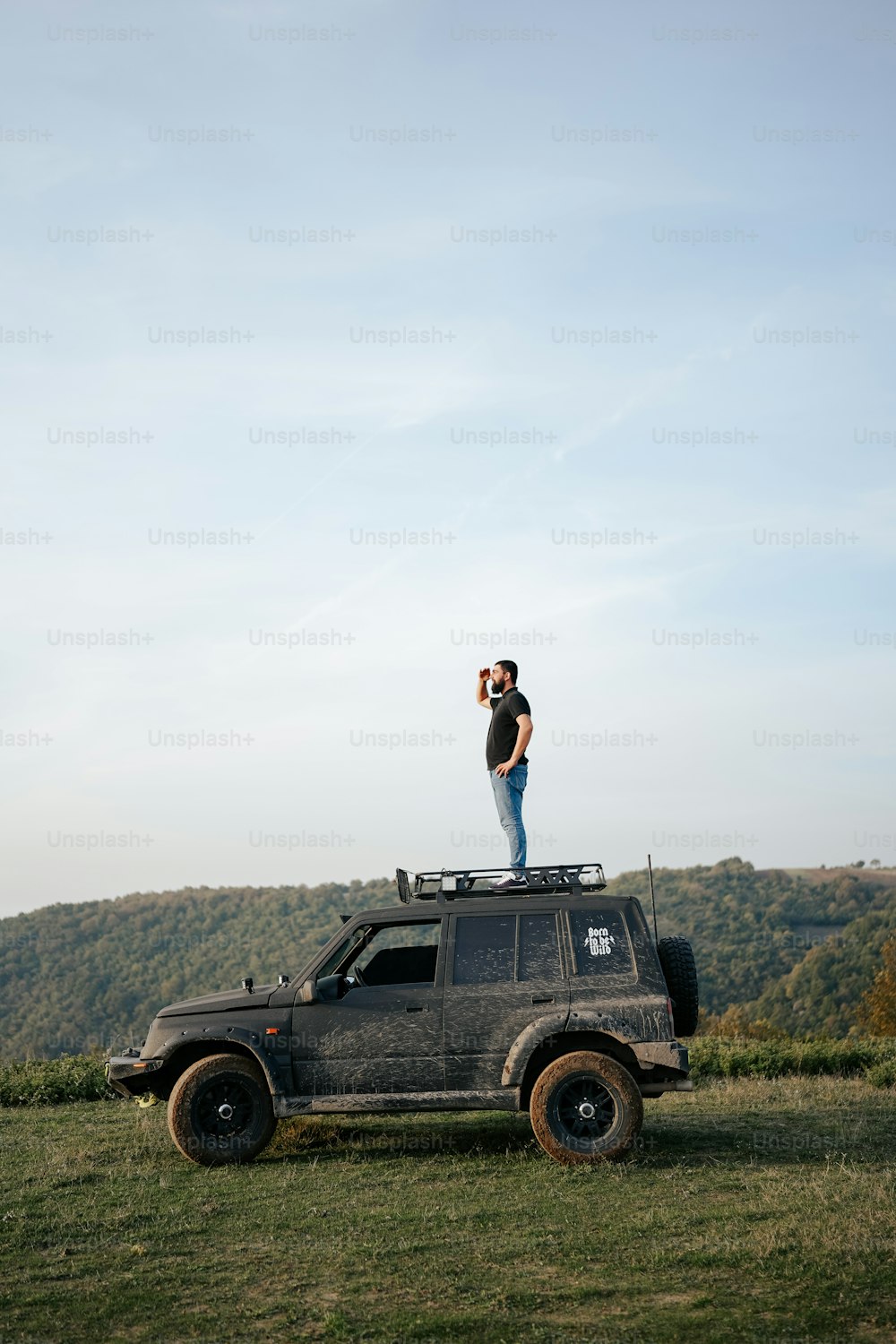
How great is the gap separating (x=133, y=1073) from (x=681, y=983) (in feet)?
15.3

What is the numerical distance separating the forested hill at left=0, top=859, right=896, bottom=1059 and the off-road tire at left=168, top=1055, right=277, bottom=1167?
98.4ft

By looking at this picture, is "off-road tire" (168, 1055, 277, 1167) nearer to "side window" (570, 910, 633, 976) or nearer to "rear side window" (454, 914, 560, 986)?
"rear side window" (454, 914, 560, 986)

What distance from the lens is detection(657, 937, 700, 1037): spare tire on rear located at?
10070mm

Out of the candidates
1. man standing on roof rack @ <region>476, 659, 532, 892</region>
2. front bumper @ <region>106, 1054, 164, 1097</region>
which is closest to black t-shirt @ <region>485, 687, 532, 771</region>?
man standing on roof rack @ <region>476, 659, 532, 892</region>

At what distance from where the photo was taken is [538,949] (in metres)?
9.97

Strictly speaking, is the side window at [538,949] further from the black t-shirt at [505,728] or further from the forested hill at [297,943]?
the forested hill at [297,943]

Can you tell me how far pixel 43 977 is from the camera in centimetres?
5253

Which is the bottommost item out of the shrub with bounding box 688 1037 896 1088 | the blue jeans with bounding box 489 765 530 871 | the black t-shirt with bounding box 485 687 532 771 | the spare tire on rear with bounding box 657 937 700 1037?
the shrub with bounding box 688 1037 896 1088

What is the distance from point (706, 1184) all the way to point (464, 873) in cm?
305

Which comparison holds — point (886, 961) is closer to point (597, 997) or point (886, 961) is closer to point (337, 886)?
point (337, 886)

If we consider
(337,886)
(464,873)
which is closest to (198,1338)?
(464,873)

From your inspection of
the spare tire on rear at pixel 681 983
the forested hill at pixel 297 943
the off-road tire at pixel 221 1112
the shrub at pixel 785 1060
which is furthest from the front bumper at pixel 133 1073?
the forested hill at pixel 297 943

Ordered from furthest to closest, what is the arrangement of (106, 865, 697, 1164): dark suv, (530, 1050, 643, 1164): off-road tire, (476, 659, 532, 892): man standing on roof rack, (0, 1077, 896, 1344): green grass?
1. (476, 659, 532, 892): man standing on roof rack
2. (106, 865, 697, 1164): dark suv
3. (530, 1050, 643, 1164): off-road tire
4. (0, 1077, 896, 1344): green grass

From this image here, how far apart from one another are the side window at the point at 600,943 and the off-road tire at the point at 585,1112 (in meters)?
0.68
